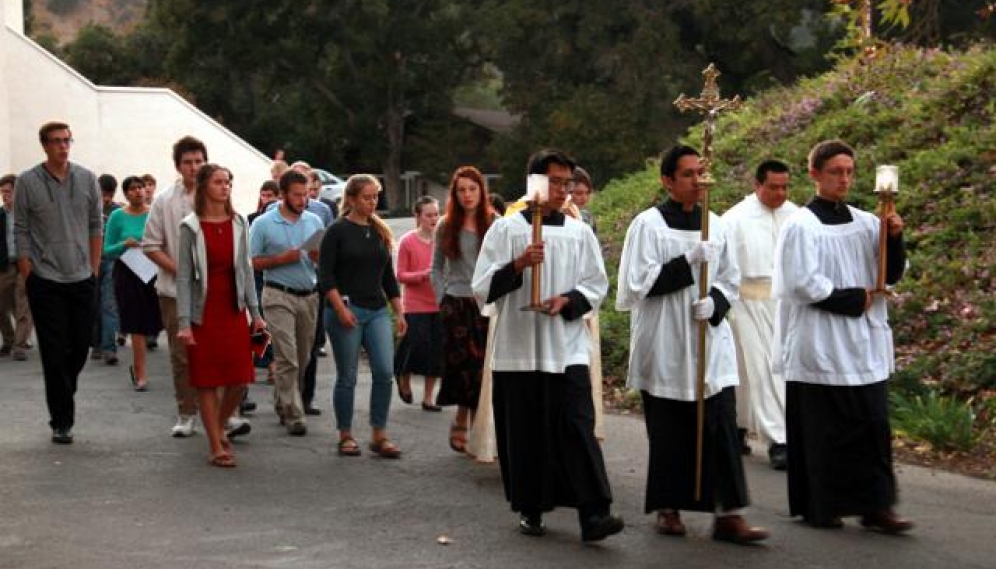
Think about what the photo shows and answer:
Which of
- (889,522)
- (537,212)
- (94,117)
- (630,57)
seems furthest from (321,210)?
(630,57)

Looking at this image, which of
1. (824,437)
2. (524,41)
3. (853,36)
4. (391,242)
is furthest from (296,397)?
(524,41)

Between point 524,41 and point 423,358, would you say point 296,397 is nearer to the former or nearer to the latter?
point 423,358

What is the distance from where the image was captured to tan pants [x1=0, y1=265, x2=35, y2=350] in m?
16.9

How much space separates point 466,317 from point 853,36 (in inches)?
464

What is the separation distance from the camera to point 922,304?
13898 millimetres

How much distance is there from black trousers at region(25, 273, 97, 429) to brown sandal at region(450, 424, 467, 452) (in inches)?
99.7

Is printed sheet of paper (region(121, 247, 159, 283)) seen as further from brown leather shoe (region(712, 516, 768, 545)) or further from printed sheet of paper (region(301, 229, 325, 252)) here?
brown leather shoe (region(712, 516, 768, 545))

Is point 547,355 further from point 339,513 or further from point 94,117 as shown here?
point 94,117

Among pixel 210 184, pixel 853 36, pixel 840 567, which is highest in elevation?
pixel 853 36

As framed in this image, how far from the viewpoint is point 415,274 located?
42.6 ft

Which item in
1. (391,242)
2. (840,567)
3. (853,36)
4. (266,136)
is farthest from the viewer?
(266,136)

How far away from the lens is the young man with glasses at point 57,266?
1102cm

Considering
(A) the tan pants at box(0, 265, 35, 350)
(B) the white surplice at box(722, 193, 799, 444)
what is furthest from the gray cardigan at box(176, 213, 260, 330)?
(A) the tan pants at box(0, 265, 35, 350)

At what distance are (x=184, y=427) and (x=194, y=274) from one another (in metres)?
1.53
